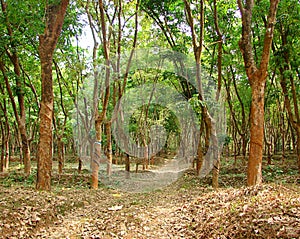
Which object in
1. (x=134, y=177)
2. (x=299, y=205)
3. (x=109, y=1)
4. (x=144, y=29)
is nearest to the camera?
(x=299, y=205)

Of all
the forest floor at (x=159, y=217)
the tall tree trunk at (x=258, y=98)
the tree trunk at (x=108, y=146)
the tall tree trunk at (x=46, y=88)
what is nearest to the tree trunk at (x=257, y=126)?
the tall tree trunk at (x=258, y=98)

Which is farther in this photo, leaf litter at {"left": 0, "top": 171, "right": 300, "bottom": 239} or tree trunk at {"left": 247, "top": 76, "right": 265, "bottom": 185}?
tree trunk at {"left": 247, "top": 76, "right": 265, "bottom": 185}

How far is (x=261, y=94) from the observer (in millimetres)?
7555

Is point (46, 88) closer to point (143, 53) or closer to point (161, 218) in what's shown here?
point (161, 218)

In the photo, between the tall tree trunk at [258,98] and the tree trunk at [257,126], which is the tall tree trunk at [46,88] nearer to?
the tall tree trunk at [258,98]

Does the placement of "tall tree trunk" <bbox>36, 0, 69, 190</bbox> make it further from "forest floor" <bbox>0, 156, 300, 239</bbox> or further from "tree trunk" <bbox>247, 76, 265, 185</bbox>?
"tree trunk" <bbox>247, 76, 265, 185</bbox>

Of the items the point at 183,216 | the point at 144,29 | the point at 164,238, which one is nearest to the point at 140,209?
the point at 183,216

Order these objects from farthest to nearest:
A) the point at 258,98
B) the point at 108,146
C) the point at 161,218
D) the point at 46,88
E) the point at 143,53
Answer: the point at 143,53 → the point at 108,146 → the point at 46,88 → the point at 258,98 → the point at 161,218

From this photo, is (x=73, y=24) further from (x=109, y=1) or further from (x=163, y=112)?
(x=163, y=112)

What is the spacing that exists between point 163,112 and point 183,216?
1851 centimetres

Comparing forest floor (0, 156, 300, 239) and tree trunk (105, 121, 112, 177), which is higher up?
tree trunk (105, 121, 112, 177)

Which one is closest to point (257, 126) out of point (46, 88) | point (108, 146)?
point (46, 88)

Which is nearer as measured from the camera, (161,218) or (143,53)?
(161,218)

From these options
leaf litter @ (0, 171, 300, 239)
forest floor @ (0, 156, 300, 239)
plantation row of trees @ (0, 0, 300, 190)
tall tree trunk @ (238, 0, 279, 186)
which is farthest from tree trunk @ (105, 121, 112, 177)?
tall tree trunk @ (238, 0, 279, 186)
